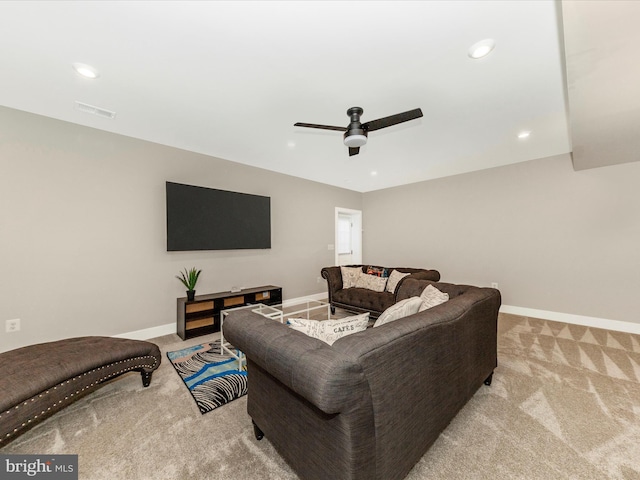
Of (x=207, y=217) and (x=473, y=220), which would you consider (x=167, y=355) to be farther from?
(x=473, y=220)

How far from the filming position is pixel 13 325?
2545mm

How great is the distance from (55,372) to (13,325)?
5.45 feet

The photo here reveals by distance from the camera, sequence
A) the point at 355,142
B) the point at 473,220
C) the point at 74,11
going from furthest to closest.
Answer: the point at 473,220
the point at 355,142
the point at 74,11

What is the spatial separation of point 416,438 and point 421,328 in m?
0.56

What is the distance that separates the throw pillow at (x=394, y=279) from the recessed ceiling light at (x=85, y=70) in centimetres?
404

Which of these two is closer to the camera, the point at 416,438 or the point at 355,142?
the point at 416,438

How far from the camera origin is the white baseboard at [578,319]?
3.38 m

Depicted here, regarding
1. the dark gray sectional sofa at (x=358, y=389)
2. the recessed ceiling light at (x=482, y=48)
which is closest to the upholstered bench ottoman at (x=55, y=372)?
the dark gray sectional sofa at (x=358, y=389)

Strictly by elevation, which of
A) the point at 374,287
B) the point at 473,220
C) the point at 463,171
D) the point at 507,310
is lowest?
the point at 507,310

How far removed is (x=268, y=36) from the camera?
5.63 feet

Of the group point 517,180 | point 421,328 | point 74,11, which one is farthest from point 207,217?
point 517,180

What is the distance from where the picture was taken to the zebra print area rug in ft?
6.68

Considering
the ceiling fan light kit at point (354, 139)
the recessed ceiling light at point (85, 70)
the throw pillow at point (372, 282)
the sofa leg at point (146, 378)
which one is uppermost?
the recessed ceiling light at point (85, 70)

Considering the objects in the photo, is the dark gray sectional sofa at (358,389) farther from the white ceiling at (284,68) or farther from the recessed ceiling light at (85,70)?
the recessed ceiling light at (85,70)
